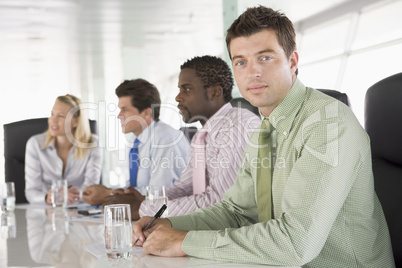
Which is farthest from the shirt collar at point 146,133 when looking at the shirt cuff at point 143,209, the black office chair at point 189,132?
the shirt cuff at point 143,209

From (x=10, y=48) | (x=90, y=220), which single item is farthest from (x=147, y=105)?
(x=10, y=48)

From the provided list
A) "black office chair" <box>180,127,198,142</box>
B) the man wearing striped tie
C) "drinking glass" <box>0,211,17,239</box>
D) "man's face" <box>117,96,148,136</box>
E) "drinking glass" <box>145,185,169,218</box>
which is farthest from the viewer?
"black office chair" <box>180,127,198,142</box>

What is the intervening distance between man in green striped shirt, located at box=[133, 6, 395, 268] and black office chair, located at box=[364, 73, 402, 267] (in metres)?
0.15

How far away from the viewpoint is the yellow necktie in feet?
4.58

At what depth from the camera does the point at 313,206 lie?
3.77ft

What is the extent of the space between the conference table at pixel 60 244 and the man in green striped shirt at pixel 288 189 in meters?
0.06

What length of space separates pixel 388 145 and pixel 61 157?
2.47 metres

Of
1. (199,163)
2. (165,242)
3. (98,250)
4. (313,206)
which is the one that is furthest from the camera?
(199,163)

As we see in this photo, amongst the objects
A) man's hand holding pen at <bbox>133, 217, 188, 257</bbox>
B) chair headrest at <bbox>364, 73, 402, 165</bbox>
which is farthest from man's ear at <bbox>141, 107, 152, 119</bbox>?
man's hand holding pen at <bbox>133, 217, 188, 257</bbox>

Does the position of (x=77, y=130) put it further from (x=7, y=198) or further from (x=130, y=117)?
(x=7, y=198)

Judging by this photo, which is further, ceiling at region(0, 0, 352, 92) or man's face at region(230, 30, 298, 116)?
ceiling at region(0, 0, 352, 92)

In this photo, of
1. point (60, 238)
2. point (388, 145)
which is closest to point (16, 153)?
point (60, 238)

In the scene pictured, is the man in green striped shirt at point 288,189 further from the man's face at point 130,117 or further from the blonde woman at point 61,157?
the blonde woman at point 61,157

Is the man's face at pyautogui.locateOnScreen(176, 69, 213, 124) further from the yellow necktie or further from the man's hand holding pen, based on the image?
the man's hand holding pen
